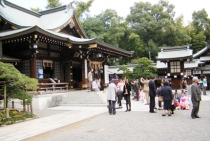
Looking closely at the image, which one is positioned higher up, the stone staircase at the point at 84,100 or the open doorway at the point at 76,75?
the open doorway at the point at 76,75

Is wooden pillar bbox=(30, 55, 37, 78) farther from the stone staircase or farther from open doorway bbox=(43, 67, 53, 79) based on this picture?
the stone staircase

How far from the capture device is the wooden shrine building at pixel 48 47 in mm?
14875

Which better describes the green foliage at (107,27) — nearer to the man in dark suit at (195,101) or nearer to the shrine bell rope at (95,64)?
the shrine bell rope at (95,64)

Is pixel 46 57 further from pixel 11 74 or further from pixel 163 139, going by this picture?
pixel 163 139

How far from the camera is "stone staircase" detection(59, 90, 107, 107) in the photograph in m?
14.2

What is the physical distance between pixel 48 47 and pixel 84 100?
5.82m

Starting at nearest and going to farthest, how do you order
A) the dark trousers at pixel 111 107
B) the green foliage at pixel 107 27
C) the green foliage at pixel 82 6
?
the dark trousers at pixel 111 107 < the green foliage at pixel 107 27 < the green foliage at pixel 82 6

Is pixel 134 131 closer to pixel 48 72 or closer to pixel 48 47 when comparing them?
pixel 48 47

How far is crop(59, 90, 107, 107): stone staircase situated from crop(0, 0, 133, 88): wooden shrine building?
282 centimetres

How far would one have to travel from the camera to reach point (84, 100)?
1490 cm

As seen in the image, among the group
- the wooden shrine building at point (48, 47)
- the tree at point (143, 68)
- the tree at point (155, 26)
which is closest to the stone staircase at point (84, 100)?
the wooden shrine building at point (48, 47)

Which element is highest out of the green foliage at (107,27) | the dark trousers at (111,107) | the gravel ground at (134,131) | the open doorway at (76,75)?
the green foliage at (107,27)

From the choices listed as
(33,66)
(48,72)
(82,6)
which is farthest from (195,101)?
(82,6)

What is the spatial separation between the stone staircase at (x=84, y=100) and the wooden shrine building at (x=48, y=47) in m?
2.82
